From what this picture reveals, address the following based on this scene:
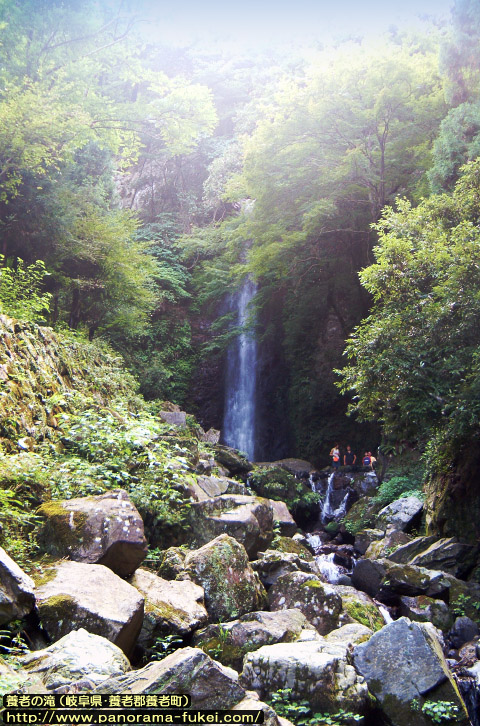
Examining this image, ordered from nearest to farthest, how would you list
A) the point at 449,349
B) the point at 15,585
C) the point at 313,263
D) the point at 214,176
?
the point at 15,585
the point at 449,349
the point at 313,263
the point at 214,176

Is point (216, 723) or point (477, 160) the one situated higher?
point (477, 160)

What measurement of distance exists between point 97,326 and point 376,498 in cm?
1026

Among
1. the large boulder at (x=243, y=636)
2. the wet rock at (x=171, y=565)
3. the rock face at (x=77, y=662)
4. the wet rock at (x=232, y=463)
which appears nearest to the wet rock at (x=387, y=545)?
the wet rock at (x=232, y=463)

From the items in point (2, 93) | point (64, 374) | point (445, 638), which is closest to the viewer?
point (445, 638)

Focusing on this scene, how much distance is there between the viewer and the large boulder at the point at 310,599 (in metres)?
5.42

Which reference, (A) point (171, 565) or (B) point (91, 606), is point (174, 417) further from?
(B) point (91, 606)

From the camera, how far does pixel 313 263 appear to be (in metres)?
17.5

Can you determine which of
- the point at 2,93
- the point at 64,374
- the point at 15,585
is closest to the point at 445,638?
the point at 15,585

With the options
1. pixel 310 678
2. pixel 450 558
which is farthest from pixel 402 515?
pixel 310 678

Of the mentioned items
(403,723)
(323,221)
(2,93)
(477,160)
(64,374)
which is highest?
(2,93)

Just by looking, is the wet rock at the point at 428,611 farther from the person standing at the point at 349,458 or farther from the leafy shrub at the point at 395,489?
the person standing at the point at 349,458

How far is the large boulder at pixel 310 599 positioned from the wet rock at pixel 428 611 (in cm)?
208

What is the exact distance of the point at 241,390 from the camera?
22328 millimetres

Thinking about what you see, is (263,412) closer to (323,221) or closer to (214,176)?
(323,221)
